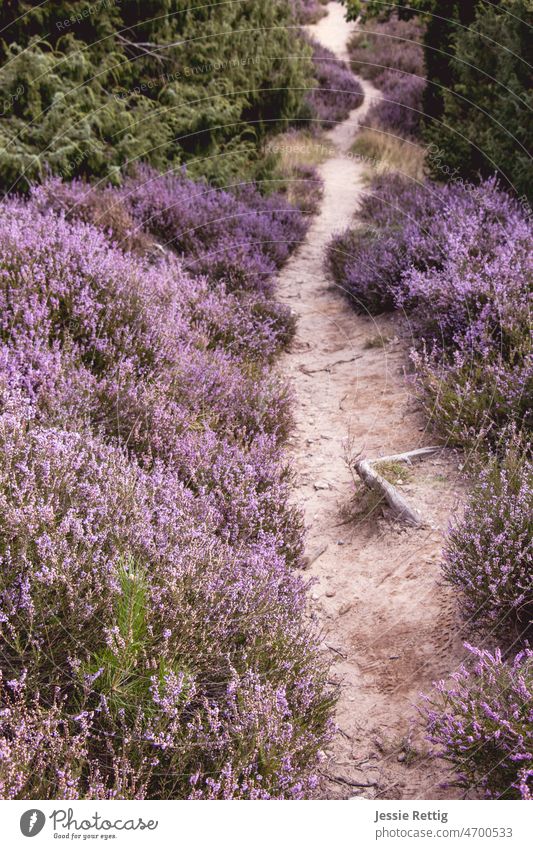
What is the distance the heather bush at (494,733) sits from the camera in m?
2.15

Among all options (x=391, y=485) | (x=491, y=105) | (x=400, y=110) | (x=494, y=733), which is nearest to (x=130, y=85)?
(x=491, y=105)

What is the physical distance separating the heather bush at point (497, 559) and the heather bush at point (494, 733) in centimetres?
48

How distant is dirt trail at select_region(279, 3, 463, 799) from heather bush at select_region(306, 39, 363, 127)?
30.6 feet

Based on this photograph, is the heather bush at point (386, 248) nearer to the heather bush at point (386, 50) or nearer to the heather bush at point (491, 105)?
the heather bush at point (491, 105)

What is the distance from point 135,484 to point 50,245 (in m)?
2.77

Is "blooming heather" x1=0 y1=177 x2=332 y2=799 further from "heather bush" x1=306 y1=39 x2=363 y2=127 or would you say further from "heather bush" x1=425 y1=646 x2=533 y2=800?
"heather bush" x1=306 y1=39 x2=363 y2=127

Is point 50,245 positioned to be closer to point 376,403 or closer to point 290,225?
point 376,403

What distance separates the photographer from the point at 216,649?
2561mm

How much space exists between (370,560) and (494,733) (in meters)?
1.68

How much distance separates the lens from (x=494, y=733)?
219 cm

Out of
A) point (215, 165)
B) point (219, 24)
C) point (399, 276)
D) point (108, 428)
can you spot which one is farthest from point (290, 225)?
point (108, 428)
